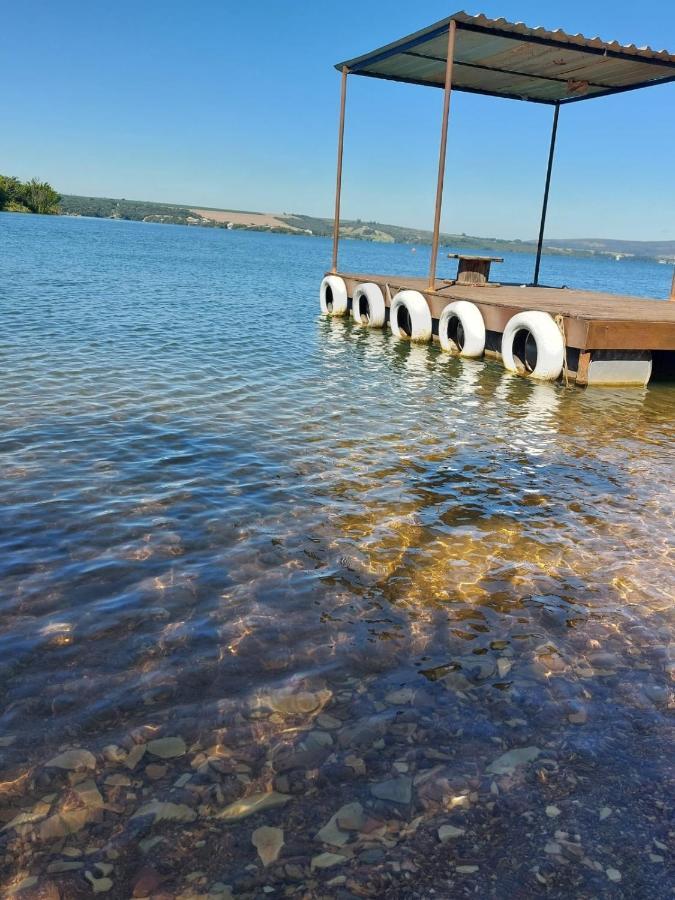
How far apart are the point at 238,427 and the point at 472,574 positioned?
4.84m

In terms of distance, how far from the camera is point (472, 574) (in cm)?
537

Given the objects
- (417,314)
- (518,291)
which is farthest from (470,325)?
(518,291)

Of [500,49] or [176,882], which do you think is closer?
[176,882]

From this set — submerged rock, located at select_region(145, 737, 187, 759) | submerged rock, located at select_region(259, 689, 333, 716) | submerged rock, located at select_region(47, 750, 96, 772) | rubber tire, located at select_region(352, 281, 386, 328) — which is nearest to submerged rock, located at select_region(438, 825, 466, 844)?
submerged rock, located at select_region(259, 689, 333, 716)

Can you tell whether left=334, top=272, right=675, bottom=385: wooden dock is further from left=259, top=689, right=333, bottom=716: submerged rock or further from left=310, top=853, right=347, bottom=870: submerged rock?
left=310, top=853, right=347, bottom=870: submerged rock

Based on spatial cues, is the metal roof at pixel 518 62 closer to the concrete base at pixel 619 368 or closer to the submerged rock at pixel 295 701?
the concrete base at pixel 619 368

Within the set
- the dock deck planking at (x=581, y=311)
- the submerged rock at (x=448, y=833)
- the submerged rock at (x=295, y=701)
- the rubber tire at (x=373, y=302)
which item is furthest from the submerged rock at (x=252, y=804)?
the rubber tire at (x=373, y=302)

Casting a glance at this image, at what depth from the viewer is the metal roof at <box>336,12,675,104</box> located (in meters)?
14.0

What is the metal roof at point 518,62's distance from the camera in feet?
45.9

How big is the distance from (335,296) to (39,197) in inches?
5857

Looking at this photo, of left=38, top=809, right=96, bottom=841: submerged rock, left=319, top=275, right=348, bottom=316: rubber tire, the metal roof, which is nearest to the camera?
left=38, top=809, right=96, bottom=841: submerged rock

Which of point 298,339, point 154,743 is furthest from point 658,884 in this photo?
point 298,339

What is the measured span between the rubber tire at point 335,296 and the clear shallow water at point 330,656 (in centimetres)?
1373

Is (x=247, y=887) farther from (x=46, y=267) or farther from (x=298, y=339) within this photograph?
(x=46, y=267)
